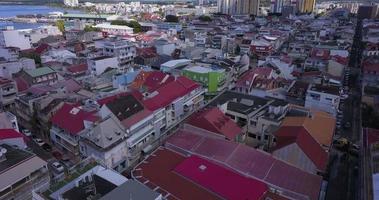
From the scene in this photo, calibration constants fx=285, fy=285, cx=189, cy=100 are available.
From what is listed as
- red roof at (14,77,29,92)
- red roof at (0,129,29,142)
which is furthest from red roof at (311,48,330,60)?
red roof at (14,77,29,92)

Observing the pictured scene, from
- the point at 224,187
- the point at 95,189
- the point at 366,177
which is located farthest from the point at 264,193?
the point at 95,189

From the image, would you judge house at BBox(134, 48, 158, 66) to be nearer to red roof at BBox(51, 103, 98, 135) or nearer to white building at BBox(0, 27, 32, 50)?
red roof at BBox(51, 103, 98, 135)

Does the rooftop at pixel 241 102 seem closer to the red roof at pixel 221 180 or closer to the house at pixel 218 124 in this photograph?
the house at pixel 218 124

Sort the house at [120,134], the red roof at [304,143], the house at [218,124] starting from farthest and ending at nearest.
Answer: the house at [218,124] < the house at [120,134] < the red roof at [304,143]

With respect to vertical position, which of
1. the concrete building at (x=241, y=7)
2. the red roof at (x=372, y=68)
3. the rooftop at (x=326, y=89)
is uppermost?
the concrete building at (x=241, y=7)

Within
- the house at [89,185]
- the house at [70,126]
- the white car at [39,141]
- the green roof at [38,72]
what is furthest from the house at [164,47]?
the house at [89,185]

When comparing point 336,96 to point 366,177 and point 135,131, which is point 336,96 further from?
point 135,131

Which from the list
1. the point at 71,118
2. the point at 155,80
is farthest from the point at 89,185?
the point at 155,80
